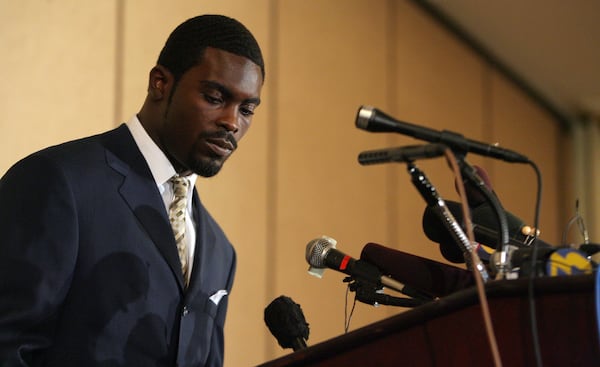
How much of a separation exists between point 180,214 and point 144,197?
0.13 metres

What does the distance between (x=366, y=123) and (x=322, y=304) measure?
271cm

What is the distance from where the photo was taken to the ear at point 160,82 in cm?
209

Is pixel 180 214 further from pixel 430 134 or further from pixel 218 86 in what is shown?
pixel 430 134

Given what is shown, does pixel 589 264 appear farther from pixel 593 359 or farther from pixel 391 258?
pixel 391 258

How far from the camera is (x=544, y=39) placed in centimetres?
470

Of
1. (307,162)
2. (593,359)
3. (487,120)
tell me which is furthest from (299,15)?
(593,359)

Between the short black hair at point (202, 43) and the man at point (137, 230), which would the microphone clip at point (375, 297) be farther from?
the short black hair at point (202, 43)

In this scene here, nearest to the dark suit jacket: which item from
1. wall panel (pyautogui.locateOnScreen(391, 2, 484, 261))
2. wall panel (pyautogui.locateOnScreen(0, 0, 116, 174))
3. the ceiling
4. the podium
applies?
the podium

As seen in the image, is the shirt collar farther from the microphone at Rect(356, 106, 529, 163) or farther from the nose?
the microphone at Rect(356, 106, 529, 163)

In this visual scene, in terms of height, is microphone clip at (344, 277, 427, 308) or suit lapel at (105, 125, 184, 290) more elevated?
suit lapel at (105, 125, 184, 290)

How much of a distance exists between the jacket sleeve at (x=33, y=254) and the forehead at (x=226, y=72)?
413mm

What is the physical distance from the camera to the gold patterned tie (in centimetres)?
203

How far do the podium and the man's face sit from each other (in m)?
0.72

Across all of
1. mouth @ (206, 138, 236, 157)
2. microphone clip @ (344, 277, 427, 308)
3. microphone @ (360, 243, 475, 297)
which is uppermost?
mouth @ (206, 138, 236, 157)
